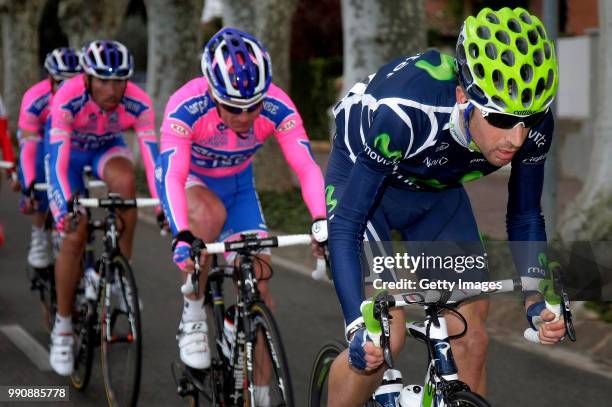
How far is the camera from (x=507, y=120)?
3.19m

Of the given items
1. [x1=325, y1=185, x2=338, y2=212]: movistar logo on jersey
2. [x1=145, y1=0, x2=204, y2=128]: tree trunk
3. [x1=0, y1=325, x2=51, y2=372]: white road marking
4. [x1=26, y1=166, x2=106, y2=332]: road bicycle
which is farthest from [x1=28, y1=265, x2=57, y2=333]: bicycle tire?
[x1=145, y1=0, x2=204, y2=128]: tree trunk

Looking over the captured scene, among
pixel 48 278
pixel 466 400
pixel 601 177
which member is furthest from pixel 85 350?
pixel 601 177

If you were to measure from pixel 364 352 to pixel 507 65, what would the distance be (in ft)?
3.27

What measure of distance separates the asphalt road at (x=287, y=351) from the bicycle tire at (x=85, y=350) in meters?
0.09

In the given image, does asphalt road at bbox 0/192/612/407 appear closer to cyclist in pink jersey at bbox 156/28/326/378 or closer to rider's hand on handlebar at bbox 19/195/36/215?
rider's hand on handlebar at bbox 19/195/36/215

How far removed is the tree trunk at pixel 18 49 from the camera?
31.2 metres

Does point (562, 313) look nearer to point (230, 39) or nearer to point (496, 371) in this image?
A: point (230, 39)

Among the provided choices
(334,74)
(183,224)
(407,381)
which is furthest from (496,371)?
(334,74)

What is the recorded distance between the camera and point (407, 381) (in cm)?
648

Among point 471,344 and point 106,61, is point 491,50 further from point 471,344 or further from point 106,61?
point 106,61

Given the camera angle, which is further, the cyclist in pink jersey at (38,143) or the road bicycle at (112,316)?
the cyclist in pink jersey at (38,143)

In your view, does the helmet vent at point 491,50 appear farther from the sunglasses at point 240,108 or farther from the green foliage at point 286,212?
the green foliage at point 286,212

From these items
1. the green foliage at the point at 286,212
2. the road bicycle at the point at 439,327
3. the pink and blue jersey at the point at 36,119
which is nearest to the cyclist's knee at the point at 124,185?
the pink and blue jersey at the point at 36,119

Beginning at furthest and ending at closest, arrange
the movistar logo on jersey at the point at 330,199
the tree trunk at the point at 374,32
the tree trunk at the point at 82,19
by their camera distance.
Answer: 1. the tree trunk at the point at 82,19
2. the tree trunk at the point at 374,32
3. the movistar logo on jersey at the point at 330,199
